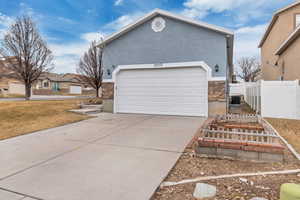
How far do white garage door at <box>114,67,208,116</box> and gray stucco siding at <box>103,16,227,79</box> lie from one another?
63 cm

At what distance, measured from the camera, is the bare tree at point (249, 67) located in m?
35.8

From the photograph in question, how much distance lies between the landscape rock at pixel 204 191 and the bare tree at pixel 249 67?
39041mm

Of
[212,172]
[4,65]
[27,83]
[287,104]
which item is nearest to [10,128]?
[212,172]

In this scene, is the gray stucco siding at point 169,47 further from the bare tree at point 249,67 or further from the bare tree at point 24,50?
the bare tree at point 249,67

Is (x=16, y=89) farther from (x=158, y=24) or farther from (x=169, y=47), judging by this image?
(x=169, y=47)

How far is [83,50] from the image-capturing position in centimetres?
1889

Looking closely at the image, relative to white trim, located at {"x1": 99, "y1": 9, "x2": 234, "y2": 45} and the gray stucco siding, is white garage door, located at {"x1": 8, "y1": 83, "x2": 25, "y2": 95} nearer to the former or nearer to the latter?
the gray stucco siding

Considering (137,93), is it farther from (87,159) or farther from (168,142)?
(87,159)

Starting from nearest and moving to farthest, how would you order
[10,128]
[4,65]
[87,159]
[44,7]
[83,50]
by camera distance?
[87,159] → [10,128] → [44,7] → [4,65] → [83,50]

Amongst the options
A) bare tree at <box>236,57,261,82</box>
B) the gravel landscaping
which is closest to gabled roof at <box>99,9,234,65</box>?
the gravel landscaping

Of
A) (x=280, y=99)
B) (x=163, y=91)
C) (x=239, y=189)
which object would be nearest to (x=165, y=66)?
(x=163, y=91)

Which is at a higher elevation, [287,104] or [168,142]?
[287,104]

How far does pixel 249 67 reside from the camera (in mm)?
36375

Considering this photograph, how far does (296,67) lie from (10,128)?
14.0 metres
